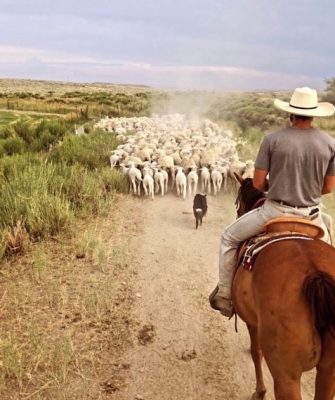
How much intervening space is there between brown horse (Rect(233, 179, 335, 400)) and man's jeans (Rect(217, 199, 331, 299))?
0.59 meters

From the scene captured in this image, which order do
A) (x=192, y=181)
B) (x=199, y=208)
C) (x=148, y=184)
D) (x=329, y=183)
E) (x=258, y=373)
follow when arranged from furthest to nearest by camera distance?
(x=192, y=181) < (x=148, y=184) < (x=199, y=208) < (x=258, y=373) < (x=329, y=183)

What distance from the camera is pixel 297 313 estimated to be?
10.8 ft

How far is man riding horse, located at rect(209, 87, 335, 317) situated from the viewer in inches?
163

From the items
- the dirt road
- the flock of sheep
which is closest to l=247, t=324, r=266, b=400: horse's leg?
the dirt road

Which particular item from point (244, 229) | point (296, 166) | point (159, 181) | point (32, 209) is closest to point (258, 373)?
point (244, 229)

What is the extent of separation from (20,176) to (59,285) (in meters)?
4.01

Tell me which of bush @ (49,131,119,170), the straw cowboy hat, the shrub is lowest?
bush @ (49,131,119,170)

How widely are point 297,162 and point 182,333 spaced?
2.96m

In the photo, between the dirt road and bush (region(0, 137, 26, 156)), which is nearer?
the dirt road

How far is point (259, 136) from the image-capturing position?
77.8 feet

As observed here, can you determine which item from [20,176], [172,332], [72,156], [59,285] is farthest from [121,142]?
[172,332]

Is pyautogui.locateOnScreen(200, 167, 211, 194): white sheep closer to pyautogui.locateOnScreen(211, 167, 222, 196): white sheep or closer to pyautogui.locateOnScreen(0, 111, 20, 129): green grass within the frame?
pyautogui.locateOnScreen(211, 167, 222, 196): white sheep

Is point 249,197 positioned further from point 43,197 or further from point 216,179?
point 216,179

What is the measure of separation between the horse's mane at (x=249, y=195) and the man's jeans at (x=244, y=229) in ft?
1.89
